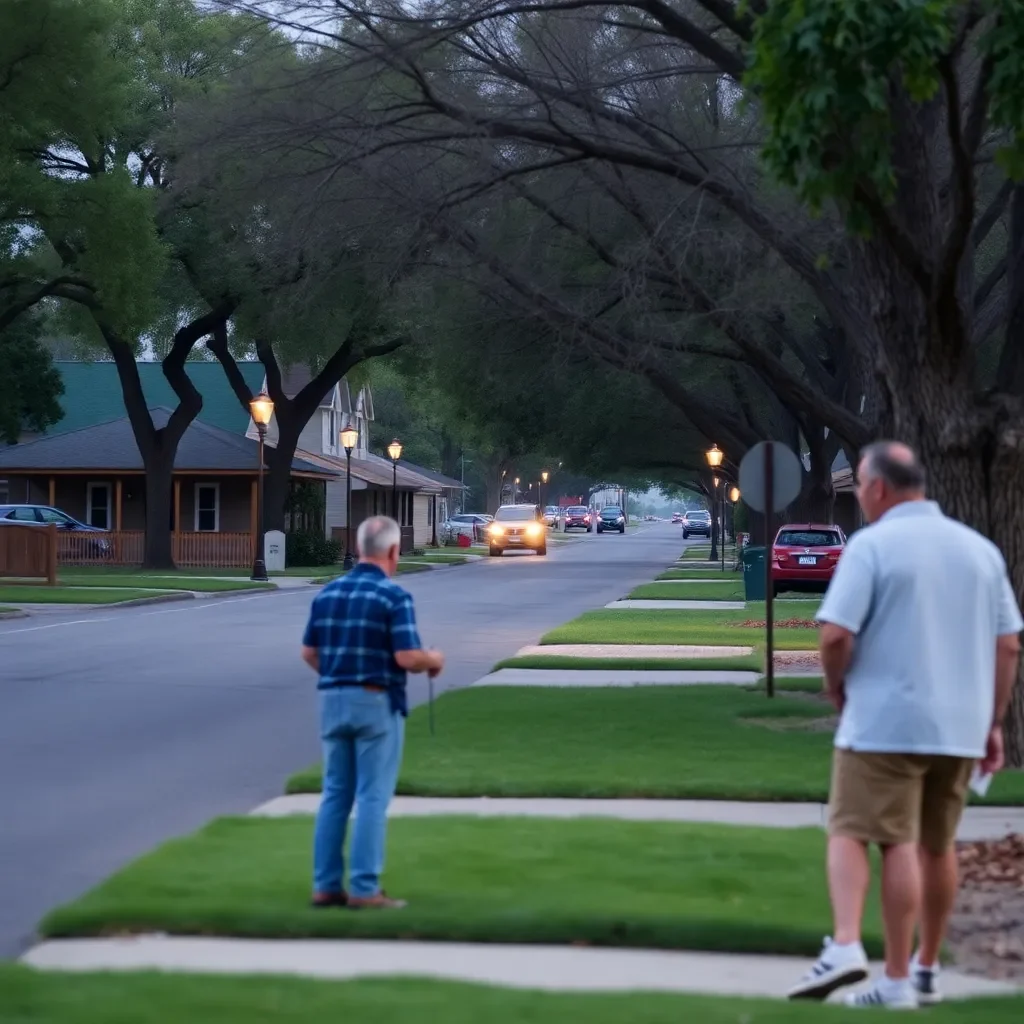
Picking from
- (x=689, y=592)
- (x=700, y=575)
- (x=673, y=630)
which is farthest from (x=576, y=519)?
(x=673, y=630)

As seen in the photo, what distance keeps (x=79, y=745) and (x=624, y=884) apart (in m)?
6.77

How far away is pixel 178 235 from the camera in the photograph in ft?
148

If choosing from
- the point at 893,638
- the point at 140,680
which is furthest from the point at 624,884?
the point at 140,680

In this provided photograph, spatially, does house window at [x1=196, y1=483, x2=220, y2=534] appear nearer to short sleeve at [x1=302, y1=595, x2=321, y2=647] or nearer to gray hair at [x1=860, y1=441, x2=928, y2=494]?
short sleeve at [x1=302, y1=595, x2=321, y2=647]

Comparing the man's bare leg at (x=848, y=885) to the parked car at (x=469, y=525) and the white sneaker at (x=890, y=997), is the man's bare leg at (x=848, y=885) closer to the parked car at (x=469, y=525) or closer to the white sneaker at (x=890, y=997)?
the white sneaker at (x=890, y=997)

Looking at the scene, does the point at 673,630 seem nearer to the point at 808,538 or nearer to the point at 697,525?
the point at 808,538

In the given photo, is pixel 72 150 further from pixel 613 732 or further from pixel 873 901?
pixel 873 901

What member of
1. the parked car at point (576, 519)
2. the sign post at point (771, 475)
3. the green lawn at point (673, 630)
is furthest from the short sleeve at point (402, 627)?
the parked car at point (576, 519)

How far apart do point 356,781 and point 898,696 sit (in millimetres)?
2619

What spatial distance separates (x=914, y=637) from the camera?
19.4ft

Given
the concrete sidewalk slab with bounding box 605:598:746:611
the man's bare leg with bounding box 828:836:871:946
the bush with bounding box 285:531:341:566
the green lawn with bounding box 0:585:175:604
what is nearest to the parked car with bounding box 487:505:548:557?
the bush with bounding box 285:531:341:566

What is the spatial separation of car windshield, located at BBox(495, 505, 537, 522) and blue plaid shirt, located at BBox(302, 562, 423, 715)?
6125cm

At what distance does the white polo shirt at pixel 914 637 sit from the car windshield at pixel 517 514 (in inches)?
2470

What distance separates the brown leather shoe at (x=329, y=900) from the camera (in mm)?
7459
